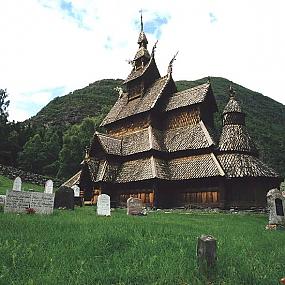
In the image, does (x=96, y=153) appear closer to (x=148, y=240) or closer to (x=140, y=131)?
(x=140, y=131)

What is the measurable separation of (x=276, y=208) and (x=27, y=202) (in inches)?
424

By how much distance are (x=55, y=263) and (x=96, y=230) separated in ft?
9.47

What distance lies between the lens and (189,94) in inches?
1142

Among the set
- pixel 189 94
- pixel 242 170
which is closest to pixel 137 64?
pixel 189 94

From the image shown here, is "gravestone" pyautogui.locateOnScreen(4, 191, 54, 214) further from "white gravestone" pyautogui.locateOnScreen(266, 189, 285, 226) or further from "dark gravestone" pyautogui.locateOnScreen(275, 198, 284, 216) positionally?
"dark gravestone" pyautogui.locateOnScreen(275, 198, 284, 216)

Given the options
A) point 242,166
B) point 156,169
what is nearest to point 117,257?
point 242,166

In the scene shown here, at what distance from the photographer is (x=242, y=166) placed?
22.9 m

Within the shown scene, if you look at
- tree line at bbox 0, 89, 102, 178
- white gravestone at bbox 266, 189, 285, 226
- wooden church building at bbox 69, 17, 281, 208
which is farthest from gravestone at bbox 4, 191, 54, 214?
tree line at bbox 0, 89, 102, 178

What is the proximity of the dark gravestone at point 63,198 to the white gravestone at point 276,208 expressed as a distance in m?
9.72

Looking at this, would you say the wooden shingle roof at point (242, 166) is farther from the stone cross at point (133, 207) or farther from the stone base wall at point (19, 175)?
the stone base wall at point (19, 175)

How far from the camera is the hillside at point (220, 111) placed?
82.2m

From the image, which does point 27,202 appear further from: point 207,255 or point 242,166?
point 242,166

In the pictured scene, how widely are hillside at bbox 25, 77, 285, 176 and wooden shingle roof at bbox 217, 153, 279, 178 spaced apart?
48.2 metres

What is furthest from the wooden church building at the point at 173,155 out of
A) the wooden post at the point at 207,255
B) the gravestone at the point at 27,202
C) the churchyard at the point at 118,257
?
the wooden post at the point at 207,255
